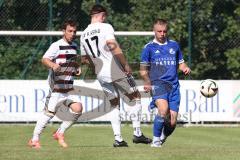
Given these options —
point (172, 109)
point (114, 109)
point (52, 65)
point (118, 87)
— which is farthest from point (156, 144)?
point (52, 65)

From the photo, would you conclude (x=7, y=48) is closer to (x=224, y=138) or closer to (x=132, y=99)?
(x=224, y=138)

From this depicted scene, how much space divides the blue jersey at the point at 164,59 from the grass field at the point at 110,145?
118 cm

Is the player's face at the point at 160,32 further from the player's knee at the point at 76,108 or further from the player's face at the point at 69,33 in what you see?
the player's knee at the point at 76,108

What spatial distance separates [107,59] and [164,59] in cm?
106

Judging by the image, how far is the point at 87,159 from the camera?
30.8ft

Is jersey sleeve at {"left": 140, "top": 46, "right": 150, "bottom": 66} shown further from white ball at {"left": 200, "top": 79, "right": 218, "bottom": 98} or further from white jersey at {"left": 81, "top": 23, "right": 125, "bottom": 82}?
white ball at {"left": 200, "top": 79, "right": 218, "bottom": 98}

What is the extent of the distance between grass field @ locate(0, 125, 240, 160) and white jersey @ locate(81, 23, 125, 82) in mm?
1243

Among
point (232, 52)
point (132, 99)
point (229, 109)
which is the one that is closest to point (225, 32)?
point (232, 52)

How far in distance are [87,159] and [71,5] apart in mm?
16367

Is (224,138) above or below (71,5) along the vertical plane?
below

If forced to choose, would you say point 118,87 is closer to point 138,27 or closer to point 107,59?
point 107,59

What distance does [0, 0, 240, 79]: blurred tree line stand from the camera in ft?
77.3

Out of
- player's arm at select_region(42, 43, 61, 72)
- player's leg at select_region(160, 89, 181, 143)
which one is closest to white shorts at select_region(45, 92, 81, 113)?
player's arm at select_region(42, 43, 61, 72)

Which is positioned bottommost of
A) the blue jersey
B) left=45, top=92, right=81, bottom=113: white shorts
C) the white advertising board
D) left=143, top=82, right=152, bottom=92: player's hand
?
the white advertising board
